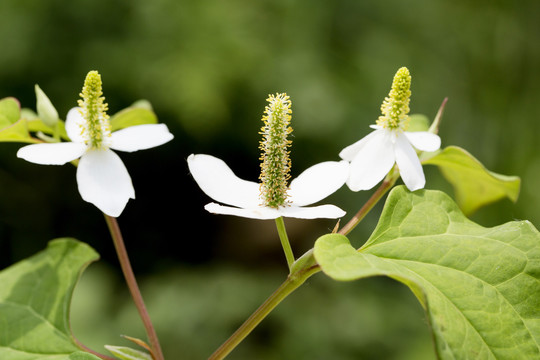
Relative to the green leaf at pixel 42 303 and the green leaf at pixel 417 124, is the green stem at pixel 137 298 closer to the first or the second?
the green leaf at pixel 42 303

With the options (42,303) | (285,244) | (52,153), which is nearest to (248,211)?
(285,244)

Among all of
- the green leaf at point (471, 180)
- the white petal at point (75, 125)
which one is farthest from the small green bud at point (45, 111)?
the green leaf at point (471, 180)

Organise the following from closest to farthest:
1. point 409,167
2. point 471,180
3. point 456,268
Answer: point 456,268 → point 409,167 → point 471,180

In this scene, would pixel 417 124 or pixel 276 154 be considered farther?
pixel 417 124

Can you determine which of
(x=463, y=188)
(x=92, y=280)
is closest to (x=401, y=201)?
(x=463, y=188)

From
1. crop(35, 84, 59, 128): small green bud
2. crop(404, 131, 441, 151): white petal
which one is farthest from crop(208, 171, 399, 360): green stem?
crop(35, 84, 59, 128): small green bud

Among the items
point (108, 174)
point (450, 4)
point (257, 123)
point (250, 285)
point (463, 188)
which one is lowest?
point (250, 285)

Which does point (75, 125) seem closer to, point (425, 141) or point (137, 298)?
point (137, 298)

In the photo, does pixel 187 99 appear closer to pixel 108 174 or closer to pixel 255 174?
pixel 255 174
